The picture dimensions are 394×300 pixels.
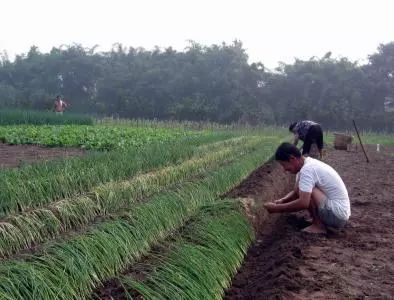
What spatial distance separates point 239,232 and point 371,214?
2.98 meters

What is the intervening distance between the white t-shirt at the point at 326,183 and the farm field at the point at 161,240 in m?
0.40

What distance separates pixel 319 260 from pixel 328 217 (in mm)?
1065

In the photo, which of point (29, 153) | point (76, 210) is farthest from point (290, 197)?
point (29, 153)

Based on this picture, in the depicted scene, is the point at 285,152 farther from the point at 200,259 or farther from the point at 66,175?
the point at 66,175

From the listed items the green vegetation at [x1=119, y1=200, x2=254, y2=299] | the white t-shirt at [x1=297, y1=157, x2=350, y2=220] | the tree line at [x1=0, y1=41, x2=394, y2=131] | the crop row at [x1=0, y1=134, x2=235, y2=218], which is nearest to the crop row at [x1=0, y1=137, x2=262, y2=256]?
the crop row at [x1=0, y1=134, x2=235, y2=218]

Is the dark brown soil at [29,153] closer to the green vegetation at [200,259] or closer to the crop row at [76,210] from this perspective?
the crop row at [76,210]

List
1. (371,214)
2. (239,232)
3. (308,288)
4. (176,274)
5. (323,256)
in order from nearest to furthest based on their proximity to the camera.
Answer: (176,274) → (308,288) → (323,256) → (239,232) → (371,214)

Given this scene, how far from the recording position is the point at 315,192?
19.6 feet

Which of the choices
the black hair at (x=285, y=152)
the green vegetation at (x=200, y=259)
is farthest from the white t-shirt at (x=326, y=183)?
the green vegetation at (x=200, y=259)

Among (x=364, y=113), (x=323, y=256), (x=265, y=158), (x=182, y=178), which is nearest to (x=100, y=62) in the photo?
(x=364, y=113)

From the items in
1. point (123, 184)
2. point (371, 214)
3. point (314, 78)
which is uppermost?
point (314, 78)

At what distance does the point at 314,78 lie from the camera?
4747cm

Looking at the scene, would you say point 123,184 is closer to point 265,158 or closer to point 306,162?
point 306,162

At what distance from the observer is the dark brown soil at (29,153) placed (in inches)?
461
